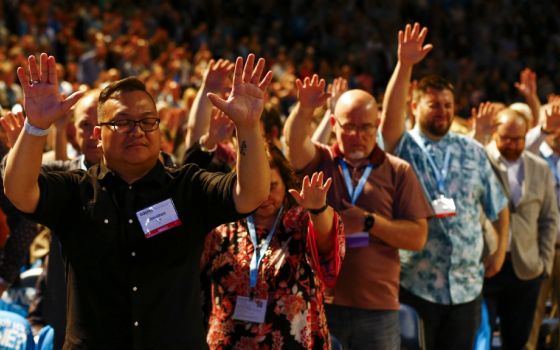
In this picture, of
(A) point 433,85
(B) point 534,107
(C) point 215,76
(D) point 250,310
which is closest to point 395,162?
(A) point 433,85

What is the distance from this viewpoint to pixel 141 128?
310 cm

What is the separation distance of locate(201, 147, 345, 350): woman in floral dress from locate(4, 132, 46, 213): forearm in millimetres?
1113

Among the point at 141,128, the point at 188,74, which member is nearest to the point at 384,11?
the point at 188,74

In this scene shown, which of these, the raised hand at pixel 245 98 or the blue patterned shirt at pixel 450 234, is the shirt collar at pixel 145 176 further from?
the blue patterned shirt at pixel 450 234

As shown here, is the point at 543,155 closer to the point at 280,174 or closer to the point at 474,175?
the point at 474,175

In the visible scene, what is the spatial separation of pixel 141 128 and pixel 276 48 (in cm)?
1424

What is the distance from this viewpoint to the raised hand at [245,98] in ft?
9.73

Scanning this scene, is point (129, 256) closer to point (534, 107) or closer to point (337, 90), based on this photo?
point (337, 90)

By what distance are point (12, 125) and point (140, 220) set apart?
0.59m

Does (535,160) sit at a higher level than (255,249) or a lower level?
higher

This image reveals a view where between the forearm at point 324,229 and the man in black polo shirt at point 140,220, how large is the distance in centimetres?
66

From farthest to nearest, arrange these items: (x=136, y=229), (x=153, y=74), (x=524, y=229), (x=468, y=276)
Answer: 1. (x=153, y=74)
2. (x=524, y=229)
3. (x=468, y=276)
4. (x=136, y=229)

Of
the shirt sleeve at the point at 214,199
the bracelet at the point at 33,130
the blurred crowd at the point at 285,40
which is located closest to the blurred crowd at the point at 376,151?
the bracelet at the point at 33,130

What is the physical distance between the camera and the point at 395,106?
4.87 m
